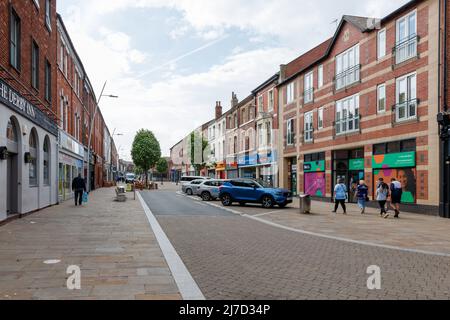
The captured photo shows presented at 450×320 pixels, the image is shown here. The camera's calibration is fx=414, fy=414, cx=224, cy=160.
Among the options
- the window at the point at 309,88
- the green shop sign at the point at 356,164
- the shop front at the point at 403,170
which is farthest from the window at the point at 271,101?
the shop front at the point at 403,170

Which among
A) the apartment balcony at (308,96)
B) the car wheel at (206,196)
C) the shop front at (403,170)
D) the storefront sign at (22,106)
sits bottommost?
the car wheel at (206,196)

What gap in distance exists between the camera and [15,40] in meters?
14.2

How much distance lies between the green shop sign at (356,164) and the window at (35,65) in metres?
16.7

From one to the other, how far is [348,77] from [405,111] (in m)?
5.79

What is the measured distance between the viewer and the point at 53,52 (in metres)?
21.0

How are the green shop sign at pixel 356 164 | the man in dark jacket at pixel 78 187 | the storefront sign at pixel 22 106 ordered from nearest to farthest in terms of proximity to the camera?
1. the storefront sign at pixel 22 106
2. the man in dark jacket at pixel 78 187
3. the green shop sign at pixel 356 164

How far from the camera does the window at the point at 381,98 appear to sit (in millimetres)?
20953

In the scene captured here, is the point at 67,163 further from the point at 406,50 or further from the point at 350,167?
the point at 406,50

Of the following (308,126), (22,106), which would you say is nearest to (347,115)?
(308,126)

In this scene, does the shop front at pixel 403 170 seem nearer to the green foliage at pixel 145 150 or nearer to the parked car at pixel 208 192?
the parked car at pixel 208 192

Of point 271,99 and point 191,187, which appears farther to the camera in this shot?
point 271,99

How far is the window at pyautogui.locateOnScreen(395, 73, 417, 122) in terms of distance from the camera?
61.5ft

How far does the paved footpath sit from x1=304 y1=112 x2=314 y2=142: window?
18.3m
